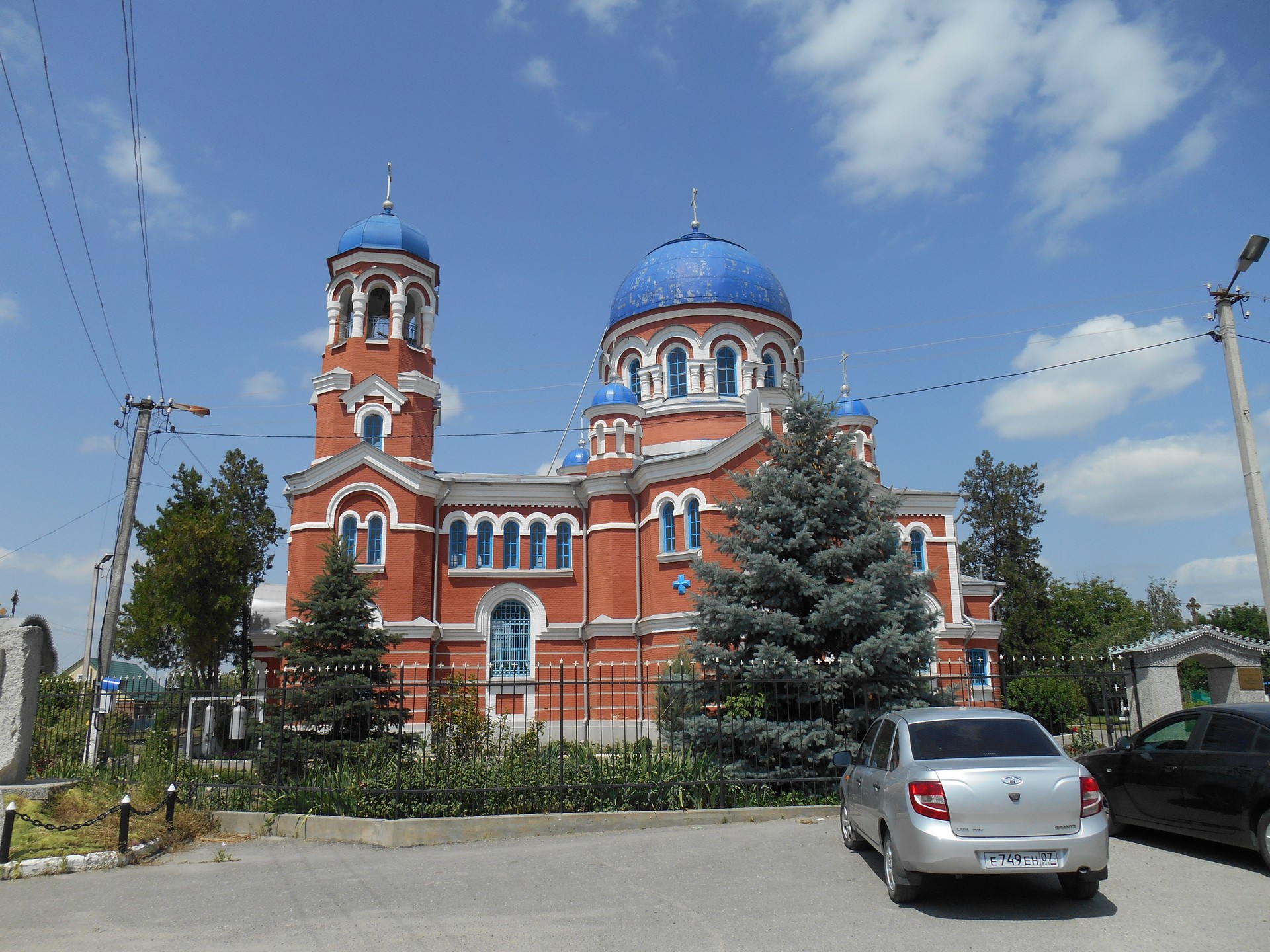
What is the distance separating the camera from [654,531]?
24453mm

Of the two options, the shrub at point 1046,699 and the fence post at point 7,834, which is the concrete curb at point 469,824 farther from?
the shrub at point 1046,699

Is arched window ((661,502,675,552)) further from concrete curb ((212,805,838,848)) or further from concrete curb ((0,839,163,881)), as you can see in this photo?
concrete curb ((0,839,163,881))

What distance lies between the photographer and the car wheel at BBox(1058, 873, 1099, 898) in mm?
6512

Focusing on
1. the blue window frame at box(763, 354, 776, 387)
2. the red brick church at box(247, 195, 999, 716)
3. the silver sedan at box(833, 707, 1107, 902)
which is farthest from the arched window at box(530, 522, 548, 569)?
the silver sedan at box(833, 707, 1107, 902)

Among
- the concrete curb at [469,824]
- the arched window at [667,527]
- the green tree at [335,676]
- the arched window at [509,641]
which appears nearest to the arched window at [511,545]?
the arched window at [509,641]

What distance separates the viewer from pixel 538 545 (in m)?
26.4

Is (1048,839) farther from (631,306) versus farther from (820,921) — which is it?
(631,306)

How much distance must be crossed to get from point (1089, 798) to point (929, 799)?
109cm

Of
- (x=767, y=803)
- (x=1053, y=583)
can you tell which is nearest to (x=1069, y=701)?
(x=767, y=803)

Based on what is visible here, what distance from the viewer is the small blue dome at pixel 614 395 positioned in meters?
26.0

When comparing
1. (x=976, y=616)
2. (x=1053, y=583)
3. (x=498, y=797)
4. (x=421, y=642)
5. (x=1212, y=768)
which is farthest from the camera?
(x=1053, y=583)

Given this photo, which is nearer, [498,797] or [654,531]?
[498,797]

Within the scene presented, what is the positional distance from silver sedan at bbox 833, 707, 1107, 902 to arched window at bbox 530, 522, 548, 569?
1987cm

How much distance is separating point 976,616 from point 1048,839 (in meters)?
24.0
